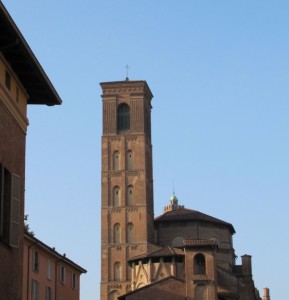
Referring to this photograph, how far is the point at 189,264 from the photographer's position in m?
52.9

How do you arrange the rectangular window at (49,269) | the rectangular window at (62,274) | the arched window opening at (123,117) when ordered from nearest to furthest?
the rectangular window at (49,269), the rectangular window at (62,274), the arched window opening at (123,117)

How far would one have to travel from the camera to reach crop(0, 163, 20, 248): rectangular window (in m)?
11.9

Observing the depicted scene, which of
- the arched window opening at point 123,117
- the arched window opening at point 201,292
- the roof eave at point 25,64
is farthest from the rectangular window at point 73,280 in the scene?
the arched window opening at point 123,117

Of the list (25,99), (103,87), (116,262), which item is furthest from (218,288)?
(25,99)

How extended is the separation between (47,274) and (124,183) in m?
37.7

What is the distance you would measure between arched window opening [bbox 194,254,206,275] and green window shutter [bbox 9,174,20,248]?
41.7 meters

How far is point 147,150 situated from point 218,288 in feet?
63.2

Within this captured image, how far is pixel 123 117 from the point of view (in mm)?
70500

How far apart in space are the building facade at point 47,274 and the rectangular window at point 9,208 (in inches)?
581

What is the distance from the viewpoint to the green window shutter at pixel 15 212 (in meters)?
12.1

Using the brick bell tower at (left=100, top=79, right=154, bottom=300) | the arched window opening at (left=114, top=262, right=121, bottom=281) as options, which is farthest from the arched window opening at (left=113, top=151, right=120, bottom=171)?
the arched window opening at (left=114, top=262, right=121, bottom=281)

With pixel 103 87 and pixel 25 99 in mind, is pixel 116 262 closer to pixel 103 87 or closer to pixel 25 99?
pixel 103 87

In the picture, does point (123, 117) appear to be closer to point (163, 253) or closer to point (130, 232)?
point (130, 232)

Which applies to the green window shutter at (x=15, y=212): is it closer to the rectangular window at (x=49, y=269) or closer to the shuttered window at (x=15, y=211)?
the shuttered window at (x=15, y=211)
